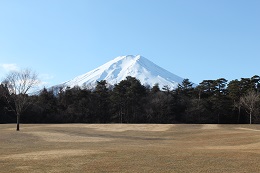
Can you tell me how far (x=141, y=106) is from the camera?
89938 millimetres

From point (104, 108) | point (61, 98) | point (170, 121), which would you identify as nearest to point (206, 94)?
point (170, 121)

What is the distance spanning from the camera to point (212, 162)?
15984 mm

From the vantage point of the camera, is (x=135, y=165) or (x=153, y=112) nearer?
(x=135, y=165)

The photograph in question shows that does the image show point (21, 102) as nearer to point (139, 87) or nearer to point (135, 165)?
point (135, 165)

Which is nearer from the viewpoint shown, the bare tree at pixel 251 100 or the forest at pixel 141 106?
the bare tree at pixel 251 100

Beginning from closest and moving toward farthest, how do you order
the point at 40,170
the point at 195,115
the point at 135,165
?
the point at 40,170, the point at 135,165, the point at 195,115

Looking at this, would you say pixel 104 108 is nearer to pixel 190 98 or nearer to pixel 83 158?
pixel 190 98

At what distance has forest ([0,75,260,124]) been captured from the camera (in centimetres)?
8519

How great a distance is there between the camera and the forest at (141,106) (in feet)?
279

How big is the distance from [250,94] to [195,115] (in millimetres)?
15991

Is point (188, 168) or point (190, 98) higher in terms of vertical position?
point (190, 98)

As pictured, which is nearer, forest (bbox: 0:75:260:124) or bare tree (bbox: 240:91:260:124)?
bare tree (bbox: 240:91:260:124)

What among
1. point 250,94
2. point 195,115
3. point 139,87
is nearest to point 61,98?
point 139,87

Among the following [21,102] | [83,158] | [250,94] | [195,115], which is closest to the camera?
[83,158]
